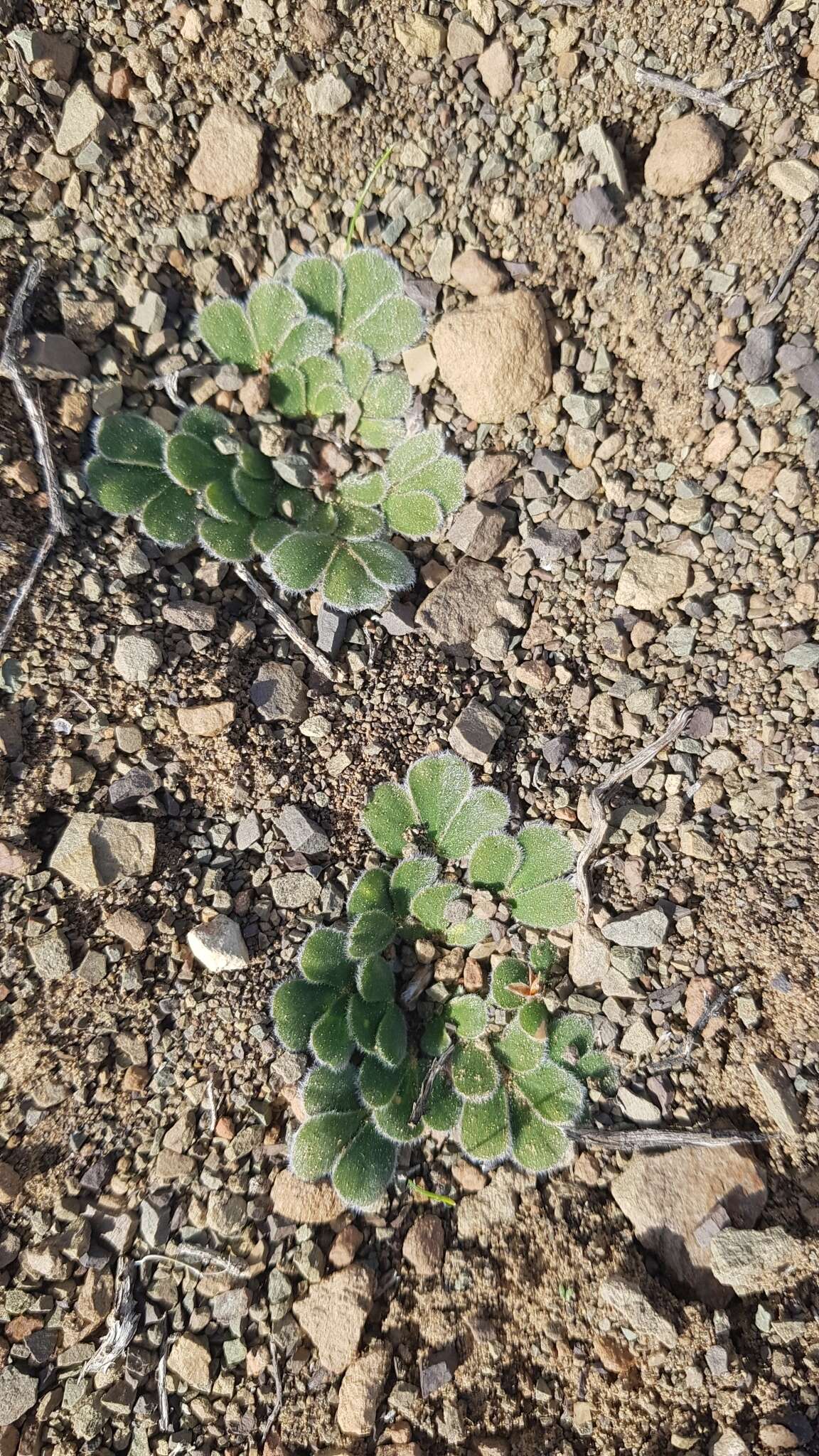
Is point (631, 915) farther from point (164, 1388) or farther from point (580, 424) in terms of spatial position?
point (164, 1388)

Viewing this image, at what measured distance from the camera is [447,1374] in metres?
1.63

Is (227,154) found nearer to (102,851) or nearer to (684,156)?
(684,156)

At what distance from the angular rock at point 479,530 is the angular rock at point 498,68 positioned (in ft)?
2.98

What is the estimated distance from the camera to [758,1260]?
1579 mm

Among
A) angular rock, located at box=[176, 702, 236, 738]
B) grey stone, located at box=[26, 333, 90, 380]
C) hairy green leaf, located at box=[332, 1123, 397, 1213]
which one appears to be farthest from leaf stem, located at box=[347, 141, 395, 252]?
hairy green leaf, located at box=[332, 1123, 397, 1213]

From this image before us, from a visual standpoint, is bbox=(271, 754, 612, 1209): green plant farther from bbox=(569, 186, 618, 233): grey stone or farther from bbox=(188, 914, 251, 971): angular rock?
bbox=(569, 186, 618, 233): grey stone

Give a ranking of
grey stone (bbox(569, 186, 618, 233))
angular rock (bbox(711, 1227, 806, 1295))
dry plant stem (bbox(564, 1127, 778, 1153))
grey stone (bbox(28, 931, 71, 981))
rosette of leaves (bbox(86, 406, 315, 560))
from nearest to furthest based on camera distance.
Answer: angular rock (bbox(711, 1227, 806, 1295)), dry plant stem (bbox(564, 1127, 778, 1153)), grey stone (bbox(28, 931, 71, 981)), grey stone (bbox(569, 186, 618, 233)), rosette of leaves (bbox(86, 406, 315, 560))

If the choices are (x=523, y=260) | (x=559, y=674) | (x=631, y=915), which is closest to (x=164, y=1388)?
(x=631, y=915)

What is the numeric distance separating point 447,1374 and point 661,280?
232cm

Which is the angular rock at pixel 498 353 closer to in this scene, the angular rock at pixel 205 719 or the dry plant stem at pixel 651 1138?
the angular rock at pixel 205 719

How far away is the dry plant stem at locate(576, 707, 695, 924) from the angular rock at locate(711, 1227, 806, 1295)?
656 millimetres

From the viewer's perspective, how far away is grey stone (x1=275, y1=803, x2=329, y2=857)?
1.92 m

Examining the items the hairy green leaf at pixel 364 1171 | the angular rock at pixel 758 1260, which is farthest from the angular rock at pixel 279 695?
the angular rock at pixel 758 1260

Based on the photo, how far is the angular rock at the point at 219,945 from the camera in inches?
72.7
